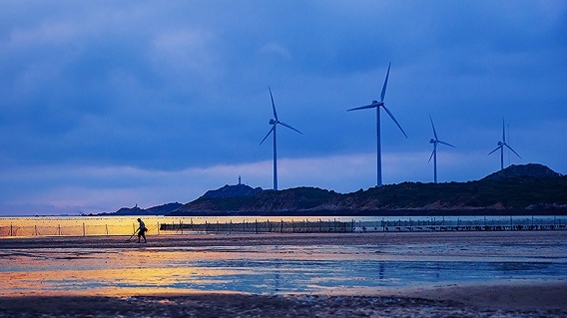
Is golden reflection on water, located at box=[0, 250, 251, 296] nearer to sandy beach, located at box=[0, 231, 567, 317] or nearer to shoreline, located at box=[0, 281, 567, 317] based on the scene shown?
sandy beach, located at box=[0, 231, 567, 317]

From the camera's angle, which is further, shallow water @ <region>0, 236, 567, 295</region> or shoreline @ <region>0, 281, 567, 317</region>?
shallow water @ <region>0, 236, 567, 295</region>

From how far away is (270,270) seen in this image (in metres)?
36.5

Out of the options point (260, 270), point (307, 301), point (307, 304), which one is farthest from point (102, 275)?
point (307, 304)

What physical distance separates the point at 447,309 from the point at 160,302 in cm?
875

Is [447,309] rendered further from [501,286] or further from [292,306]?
[501,286]

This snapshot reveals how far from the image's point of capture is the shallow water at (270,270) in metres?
29.5

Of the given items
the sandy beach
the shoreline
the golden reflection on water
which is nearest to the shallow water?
the golden reflection on water

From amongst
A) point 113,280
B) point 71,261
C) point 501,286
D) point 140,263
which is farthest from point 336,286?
point 71,261

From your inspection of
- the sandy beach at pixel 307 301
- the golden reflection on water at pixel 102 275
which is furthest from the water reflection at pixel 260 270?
the sandy beach at pixel 307 301

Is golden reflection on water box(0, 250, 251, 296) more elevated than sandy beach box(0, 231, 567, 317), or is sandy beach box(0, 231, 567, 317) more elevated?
golden reflection on water box(0, 250, 251, 296)

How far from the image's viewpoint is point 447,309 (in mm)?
22844

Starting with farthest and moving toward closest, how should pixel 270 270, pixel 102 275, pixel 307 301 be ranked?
pixel 270 270 → pixel 102 275 → pixel 307 301

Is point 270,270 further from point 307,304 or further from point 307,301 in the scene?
point 307,304

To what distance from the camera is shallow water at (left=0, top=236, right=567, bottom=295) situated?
29.5 m
